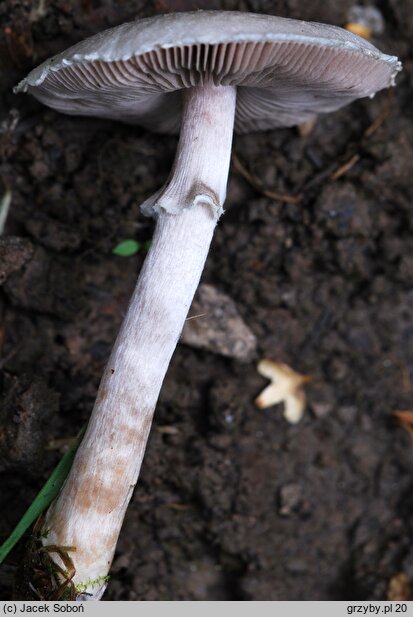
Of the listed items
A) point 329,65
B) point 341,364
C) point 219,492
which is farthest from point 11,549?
point 329,65

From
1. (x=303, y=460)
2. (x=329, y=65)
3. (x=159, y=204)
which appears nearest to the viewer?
(x=329, y=65)

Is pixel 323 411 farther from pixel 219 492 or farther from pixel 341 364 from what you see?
pixel 219 492

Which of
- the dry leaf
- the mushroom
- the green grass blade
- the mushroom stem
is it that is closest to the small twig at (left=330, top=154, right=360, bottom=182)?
the mushroom

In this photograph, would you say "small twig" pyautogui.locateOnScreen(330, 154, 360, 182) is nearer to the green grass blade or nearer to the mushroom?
the mushroom

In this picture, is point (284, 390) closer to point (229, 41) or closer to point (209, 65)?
point (209, 65)

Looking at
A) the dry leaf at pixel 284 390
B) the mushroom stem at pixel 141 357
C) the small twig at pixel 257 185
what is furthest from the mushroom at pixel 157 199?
the dry leaf at pixel 284 390

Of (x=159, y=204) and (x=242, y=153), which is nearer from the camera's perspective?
(x=159, y=204)

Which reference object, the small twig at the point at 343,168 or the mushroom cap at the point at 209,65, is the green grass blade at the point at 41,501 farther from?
the small twig at the point at 343,168
